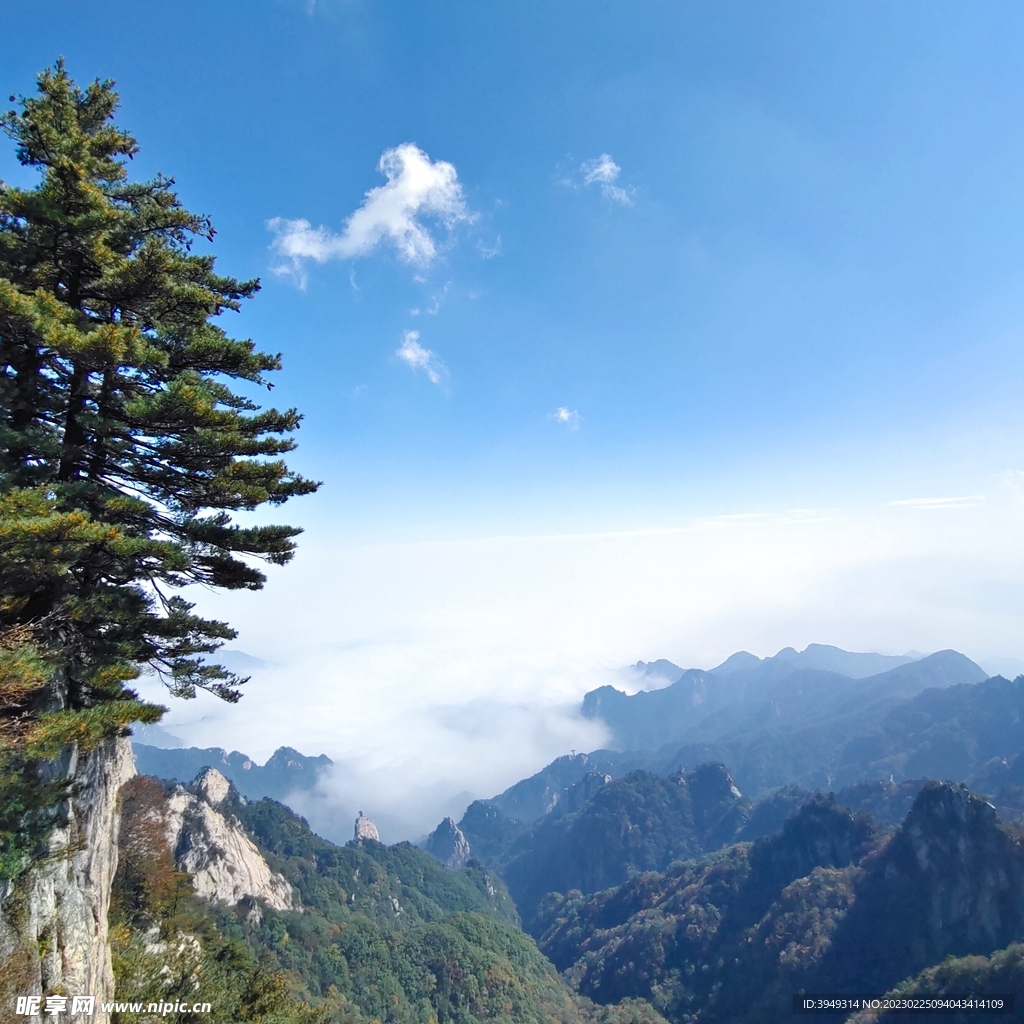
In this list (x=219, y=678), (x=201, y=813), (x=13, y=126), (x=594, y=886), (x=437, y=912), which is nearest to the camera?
(x=13, y=126)

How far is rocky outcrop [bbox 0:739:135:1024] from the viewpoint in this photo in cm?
742

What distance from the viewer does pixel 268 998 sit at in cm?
2405

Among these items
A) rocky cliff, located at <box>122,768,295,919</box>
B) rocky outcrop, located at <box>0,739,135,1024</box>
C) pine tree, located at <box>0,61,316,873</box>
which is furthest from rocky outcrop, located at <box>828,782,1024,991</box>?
pine tree, located at <box>0,61,316,873</box>

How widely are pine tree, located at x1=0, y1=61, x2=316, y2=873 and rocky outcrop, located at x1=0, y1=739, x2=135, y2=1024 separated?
1658 millimetres

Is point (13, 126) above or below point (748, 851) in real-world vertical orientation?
above

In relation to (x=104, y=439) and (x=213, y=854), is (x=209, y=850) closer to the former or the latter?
(x=213, y=854)

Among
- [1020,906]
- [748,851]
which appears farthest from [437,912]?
[1020,906]

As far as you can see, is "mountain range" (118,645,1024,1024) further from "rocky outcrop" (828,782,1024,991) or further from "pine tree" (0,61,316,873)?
"pine tree" (0,61,316,873)

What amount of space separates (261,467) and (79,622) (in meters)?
3.83

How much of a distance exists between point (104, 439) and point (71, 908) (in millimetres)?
7766

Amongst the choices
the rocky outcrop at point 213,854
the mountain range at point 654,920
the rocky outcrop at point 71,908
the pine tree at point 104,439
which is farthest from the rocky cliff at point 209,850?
the pine tree at point 104,439

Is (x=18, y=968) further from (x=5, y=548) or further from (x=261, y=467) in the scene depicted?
(x=261, y=467)

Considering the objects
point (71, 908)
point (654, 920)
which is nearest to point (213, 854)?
point (71, 908)

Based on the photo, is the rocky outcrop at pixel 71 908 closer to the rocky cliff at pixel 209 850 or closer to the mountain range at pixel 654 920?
the mountain range at pixel 654 920
